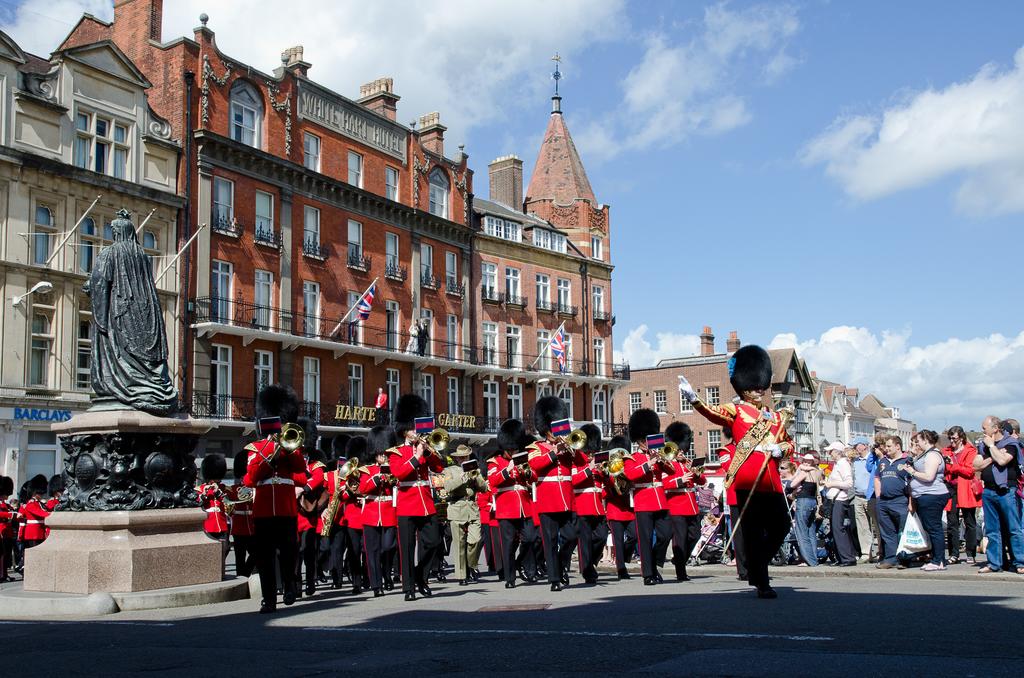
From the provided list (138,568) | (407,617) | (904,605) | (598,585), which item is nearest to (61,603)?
(138,568)

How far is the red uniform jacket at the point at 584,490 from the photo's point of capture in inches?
560

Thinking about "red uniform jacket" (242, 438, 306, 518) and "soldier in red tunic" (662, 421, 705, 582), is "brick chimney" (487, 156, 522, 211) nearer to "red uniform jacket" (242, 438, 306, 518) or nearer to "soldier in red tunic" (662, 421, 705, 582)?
"soldier in red tunic" (662, 421, 705, 582)

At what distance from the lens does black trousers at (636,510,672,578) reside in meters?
13.3

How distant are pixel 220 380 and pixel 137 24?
12412 mm

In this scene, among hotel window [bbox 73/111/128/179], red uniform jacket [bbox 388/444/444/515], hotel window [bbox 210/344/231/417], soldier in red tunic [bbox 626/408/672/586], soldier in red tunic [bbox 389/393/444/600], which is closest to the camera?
soldier in red tunic [bbox 389/393/444/600]

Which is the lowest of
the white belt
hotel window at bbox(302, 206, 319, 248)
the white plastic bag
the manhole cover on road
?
the manhole cover on road

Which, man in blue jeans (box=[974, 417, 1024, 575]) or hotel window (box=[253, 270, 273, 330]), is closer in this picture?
man in blue jeans (box=[974, 417, 1024, 575])

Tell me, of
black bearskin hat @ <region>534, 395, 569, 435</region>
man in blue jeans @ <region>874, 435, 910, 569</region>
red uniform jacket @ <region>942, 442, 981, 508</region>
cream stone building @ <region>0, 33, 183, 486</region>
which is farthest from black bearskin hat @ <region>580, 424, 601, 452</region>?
cream stone building @ <region>0, 33, 183, 486</region>

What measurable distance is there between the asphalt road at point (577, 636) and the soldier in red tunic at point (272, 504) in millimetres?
472

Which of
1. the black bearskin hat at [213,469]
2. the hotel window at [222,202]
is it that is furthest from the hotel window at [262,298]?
the black bearskin hat at [213,469]

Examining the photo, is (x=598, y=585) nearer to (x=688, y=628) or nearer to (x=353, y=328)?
(x=688, y=628)

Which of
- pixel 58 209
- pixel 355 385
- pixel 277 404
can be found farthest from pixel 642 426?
pixel 355 385

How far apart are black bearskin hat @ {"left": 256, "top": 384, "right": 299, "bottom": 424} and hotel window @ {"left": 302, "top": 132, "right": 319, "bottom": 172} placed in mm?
26774

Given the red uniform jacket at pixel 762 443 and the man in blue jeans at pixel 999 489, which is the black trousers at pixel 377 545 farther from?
the man in blue jeans at pixel 999 489
